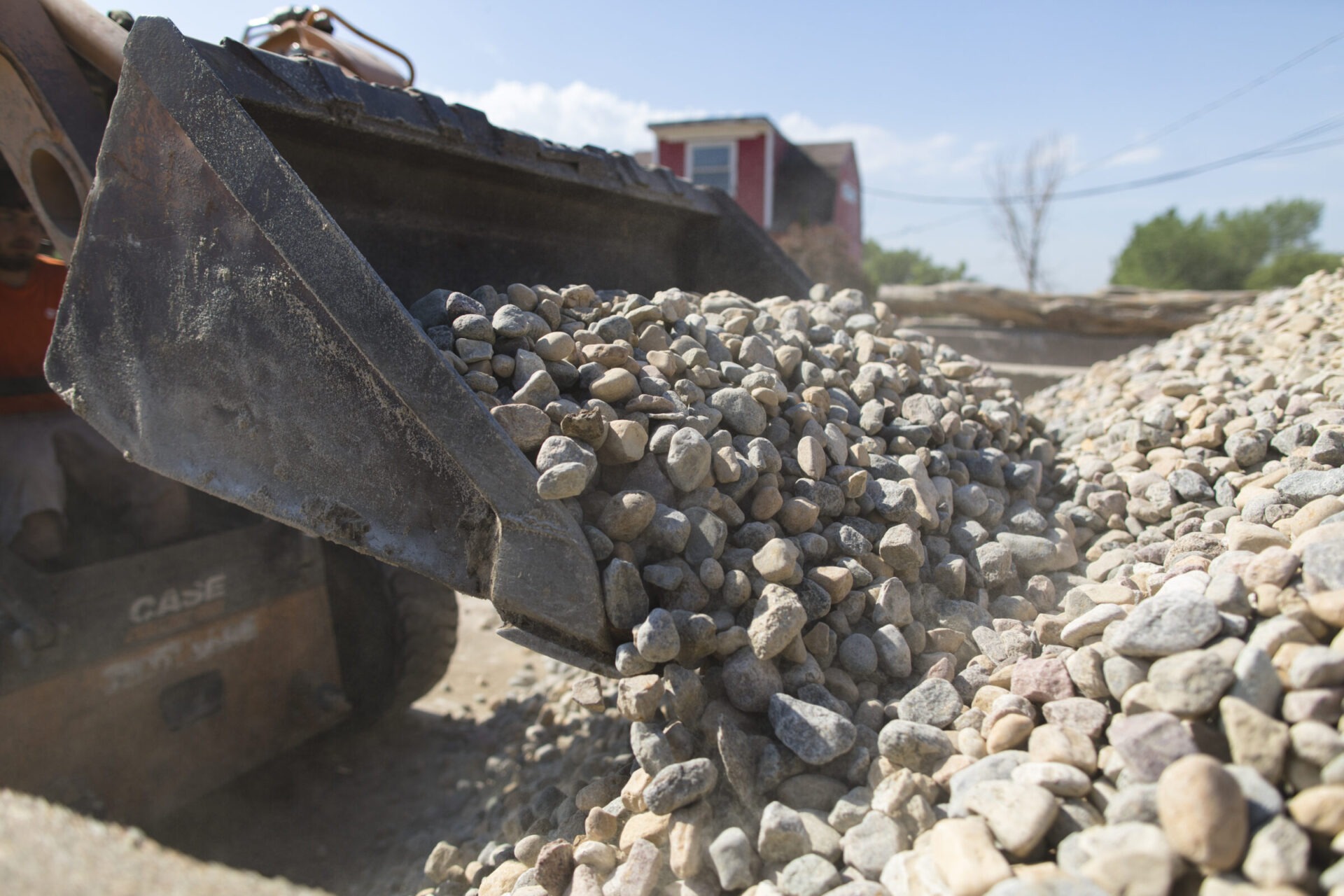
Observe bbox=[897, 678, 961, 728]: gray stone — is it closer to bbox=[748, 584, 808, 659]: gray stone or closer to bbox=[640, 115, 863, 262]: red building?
bbox=[748, 584, 808, 659]: gray stone

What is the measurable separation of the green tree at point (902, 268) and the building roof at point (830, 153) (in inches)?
503

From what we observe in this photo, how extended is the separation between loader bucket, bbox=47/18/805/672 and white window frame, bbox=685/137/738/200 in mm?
11941

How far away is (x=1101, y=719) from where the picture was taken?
51.5 inches

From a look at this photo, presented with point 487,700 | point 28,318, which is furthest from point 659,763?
point 28,318

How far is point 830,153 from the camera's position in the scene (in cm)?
1499

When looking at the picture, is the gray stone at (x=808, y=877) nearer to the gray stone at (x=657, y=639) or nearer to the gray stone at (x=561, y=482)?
the gray stone at (x=657, y=639)

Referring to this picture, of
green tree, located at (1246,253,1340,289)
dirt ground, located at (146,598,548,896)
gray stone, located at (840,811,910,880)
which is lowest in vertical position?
dirt ground, located at (146,598,548,896)

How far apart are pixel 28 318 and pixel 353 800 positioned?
195cm

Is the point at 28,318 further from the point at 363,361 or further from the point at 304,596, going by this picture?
the point at 363,361

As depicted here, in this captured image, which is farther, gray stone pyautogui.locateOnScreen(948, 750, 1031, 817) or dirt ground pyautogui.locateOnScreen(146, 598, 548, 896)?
dirt ground pyautogui.locateOnScreen(146, 598, 548, 896)

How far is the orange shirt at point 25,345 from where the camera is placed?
275 centimetres

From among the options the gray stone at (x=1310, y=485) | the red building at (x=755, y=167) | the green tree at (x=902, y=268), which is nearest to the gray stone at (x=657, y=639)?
the gray stone at (x=1310, y=485)

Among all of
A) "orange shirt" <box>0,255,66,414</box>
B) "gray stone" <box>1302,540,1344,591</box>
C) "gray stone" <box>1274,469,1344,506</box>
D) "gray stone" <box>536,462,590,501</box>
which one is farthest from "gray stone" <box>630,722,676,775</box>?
"orange shirt" <box>0,255,66,414</box>

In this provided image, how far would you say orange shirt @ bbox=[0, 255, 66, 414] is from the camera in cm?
275
